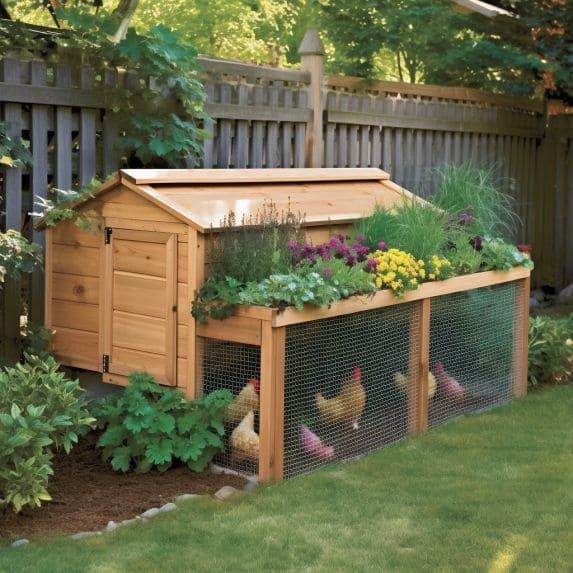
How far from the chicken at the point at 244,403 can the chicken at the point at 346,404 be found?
1.24 ft

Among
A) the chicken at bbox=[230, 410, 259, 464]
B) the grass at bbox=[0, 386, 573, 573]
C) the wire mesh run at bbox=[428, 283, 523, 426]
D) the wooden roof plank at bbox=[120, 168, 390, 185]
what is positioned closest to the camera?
the grass at bbox=[0, 386, 573, 573]

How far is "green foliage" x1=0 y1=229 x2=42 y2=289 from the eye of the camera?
5258 mm

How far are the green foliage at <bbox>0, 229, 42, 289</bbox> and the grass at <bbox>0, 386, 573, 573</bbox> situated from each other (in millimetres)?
1515

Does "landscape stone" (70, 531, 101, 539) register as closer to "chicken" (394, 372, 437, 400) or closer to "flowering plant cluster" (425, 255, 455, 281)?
"chicken" (394, 372, 437, 400)

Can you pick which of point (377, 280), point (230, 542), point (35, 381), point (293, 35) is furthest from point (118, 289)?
point (293, 35)

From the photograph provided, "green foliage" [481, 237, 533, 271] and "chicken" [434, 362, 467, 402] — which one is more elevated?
"green foliage" [481, 237, 533, 271]

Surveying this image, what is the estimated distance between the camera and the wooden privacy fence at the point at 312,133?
5.78 m

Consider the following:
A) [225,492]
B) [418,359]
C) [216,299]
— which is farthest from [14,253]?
[418,359]

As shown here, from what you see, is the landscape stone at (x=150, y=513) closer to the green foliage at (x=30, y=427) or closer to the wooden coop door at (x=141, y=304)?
the green foliage at (x=30, y=427)

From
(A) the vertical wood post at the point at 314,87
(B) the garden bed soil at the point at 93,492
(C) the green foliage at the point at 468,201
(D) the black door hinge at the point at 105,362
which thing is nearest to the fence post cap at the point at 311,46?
(A) the vertical wood post at the point at 314,87

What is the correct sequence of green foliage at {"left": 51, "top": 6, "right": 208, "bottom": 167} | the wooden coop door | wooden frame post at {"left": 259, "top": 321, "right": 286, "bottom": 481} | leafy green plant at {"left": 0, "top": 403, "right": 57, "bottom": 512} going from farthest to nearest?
green foliage at {"left": 51, "top": 6, "right": 208, "bottom": 167} < the wooden coop door < wooden frame post at {"left": 259, "top": 321, "right": 286, "bottom": 481} < leafy green plant at {"left": 0, "top": 403, "right": 57, "bottom": 512}

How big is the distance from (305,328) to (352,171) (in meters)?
2.09

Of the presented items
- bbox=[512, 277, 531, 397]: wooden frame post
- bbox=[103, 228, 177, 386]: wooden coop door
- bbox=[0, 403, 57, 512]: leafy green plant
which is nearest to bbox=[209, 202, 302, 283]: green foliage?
bbox=[103, 228, 177, 386]: wooden coop door

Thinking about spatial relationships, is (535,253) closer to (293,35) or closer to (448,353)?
(448,353)
